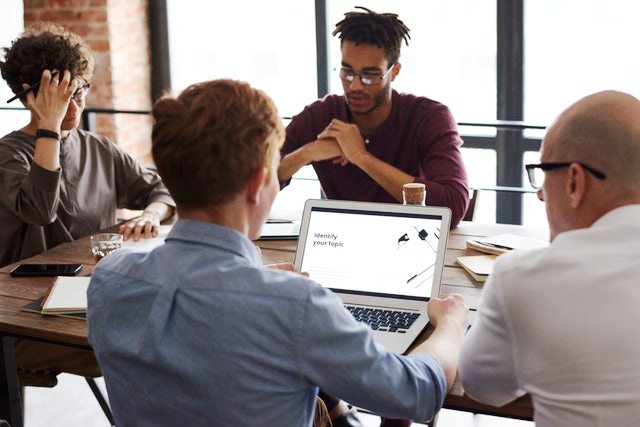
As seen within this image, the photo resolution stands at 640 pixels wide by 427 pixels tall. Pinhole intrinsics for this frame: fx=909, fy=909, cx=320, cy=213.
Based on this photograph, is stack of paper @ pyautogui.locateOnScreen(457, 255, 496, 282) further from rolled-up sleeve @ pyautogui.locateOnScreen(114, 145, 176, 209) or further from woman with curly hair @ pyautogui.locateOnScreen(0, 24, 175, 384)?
rolled-up sleeve @ pyautogui.locateOnScreen(114, 145, 176, 209)

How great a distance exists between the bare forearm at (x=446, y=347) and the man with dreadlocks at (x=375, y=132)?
3.16 ft

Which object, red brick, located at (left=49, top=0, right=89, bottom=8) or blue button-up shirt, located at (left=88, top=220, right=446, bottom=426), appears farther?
red brick, located at (left=49, top=0, right=89, bottom=8)

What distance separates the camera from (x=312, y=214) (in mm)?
2086

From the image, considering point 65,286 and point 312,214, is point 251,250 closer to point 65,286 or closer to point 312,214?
point 312,214

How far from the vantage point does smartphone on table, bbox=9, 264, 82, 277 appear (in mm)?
2281

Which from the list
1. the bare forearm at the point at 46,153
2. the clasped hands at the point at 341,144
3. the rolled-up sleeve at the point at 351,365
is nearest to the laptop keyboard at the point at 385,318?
the rolled-up sleeve at the point at 351,365

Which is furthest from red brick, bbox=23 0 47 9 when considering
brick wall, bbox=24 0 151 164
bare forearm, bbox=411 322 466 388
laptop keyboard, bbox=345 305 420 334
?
bare forearm, bbox=411 322 466 388

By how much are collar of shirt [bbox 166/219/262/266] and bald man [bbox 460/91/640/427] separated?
380 millimetres

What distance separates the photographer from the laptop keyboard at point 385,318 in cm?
184

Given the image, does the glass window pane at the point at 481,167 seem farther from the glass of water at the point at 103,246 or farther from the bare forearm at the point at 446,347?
the bare forearm at the point at 446,347

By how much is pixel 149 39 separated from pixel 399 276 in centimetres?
321

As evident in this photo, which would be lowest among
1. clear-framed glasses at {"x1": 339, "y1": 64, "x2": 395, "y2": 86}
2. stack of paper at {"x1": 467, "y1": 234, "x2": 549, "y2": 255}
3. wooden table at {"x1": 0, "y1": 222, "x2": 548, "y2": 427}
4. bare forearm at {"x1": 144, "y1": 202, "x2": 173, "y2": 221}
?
wooden table at {"x1": 0, "y1": 222, "x2": 548, "y2": 427}

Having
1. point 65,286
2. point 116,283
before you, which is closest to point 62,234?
point 65,286

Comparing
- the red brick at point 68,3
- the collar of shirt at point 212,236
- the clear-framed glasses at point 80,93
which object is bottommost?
the collar of shirt at point 212,236
